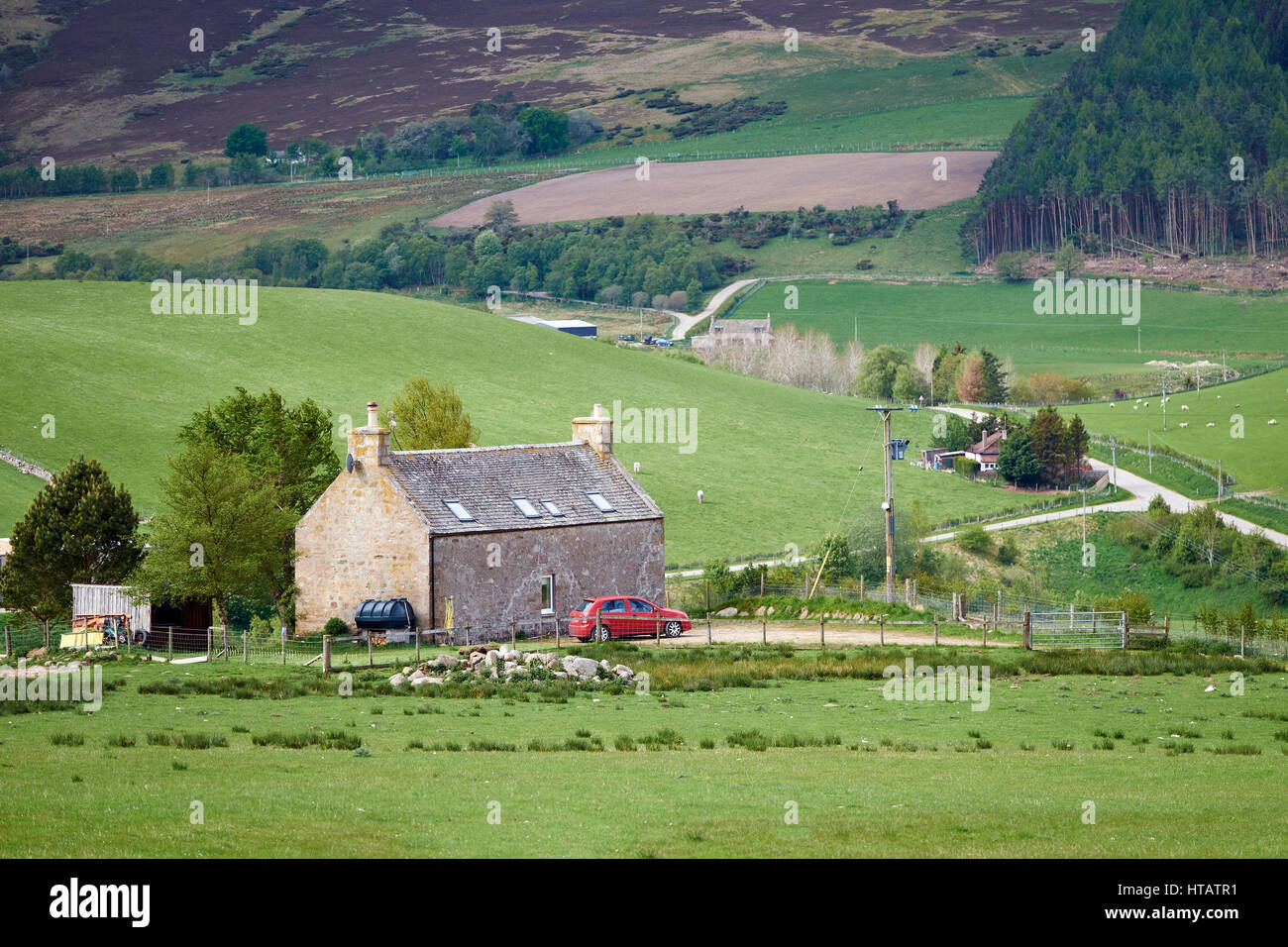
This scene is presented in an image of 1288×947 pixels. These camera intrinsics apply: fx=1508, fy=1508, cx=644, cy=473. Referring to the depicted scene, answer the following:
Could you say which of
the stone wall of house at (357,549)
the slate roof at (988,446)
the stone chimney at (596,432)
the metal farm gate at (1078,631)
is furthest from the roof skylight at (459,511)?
the slate roof at (988,446)

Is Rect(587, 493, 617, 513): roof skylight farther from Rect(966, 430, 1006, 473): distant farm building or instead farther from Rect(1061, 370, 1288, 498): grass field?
Rect(1061, 370, 1288, 498): grass field

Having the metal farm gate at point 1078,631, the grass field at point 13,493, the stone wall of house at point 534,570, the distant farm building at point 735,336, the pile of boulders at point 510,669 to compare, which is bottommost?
the metal farm gate at point 1078,631

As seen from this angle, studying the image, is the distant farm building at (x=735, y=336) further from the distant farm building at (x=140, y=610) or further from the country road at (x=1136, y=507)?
the distant farm building at (x=140, y=610)

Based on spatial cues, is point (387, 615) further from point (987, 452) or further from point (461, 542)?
point (987, 452)

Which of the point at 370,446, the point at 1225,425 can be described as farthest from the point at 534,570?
the point at 1225,425

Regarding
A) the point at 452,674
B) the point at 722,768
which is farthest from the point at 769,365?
the point at 722,768

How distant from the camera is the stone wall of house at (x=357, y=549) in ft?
174

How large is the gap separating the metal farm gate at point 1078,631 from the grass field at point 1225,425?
66301mm

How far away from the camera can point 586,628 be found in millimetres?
51594

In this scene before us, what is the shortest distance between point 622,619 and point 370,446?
37.0 ft

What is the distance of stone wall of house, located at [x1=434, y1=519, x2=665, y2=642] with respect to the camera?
174 feet
